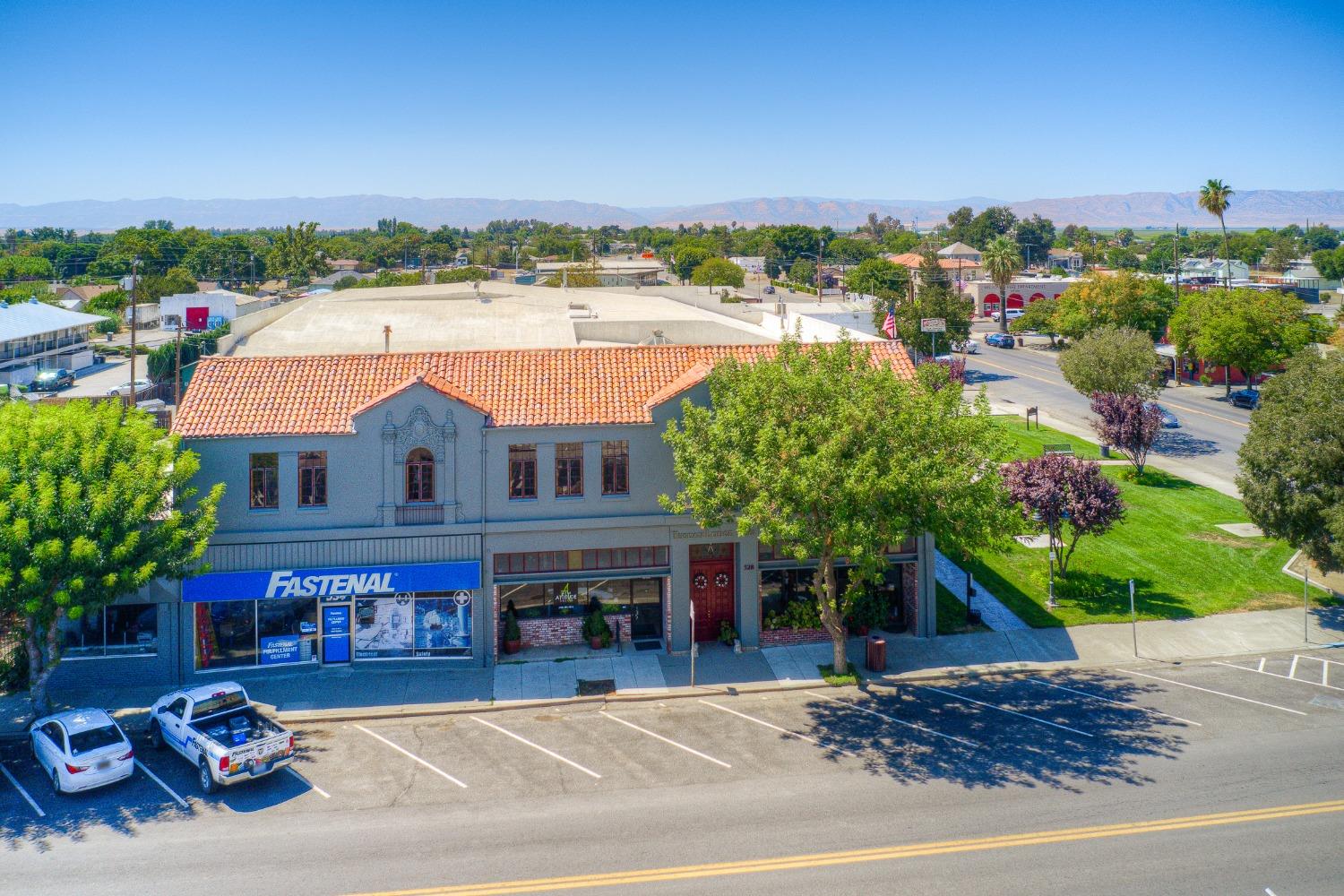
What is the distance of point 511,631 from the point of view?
93.7 feet

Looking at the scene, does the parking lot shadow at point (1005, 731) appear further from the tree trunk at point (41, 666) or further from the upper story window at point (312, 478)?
the tree trunk at point (41, 666)

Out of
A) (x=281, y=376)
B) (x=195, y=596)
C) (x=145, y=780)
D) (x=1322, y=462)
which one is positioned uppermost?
(x=281, y=376)

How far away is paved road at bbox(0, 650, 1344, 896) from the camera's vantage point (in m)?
17.6

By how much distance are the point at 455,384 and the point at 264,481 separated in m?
5.76

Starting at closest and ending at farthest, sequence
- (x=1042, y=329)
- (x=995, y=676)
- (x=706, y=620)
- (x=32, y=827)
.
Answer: (x=32, y=827) → (x=995, y=676) → (x=706, y=620) → (x=1042, y=329)

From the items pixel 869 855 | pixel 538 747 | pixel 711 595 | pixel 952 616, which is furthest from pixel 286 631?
pixel 952 616

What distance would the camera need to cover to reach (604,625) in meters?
29.1

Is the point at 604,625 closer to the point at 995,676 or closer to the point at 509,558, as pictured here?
the point at 509,558

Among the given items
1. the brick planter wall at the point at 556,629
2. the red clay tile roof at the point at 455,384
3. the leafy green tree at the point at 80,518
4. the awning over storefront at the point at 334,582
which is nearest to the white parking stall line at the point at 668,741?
the brick planter wall at the point at 556,629

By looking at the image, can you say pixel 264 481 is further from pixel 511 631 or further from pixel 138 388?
pixel 138 388

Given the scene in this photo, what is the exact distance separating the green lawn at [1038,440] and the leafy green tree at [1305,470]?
1736cm

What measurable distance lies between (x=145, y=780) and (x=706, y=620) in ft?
48.6

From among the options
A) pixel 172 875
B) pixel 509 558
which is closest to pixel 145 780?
pixel 172 875

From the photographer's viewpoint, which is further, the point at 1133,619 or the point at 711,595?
the point at 711,595
